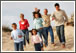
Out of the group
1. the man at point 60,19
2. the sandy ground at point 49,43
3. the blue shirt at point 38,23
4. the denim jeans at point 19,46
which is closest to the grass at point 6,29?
the sandy ground at point 49,43

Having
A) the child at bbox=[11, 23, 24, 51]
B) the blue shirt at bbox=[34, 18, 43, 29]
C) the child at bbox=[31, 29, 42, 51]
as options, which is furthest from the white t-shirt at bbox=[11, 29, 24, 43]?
the blue shirt at bbox=[34, 18, 43, 29]

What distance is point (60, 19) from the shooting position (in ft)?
44.1

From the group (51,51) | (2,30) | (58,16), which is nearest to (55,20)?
(58,16)

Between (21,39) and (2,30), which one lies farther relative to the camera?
(2,30)

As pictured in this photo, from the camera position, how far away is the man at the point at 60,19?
529 inches

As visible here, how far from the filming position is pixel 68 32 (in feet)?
46.4

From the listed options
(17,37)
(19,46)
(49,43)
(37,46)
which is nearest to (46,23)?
(49,43)

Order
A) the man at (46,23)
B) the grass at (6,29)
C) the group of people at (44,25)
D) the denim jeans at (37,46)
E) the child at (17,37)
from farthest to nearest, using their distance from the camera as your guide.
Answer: the grass at (6,29)
the man at (46,23)
the group of people at (44,25)
the denim jeans at (37,46)
the child at (17,37)

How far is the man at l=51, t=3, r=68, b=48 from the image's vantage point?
1344cm

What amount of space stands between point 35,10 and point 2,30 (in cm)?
175

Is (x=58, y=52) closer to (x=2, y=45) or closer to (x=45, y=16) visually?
(x=45, y=16)

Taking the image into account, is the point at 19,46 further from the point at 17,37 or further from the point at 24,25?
the point at 24,25

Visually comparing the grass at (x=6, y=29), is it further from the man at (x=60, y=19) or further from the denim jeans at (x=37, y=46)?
the man at (x=60, y=19)

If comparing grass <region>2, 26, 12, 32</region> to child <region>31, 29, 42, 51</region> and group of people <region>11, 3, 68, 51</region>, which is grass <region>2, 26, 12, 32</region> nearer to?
group of people <region>11, 3, 68, 51</region>
